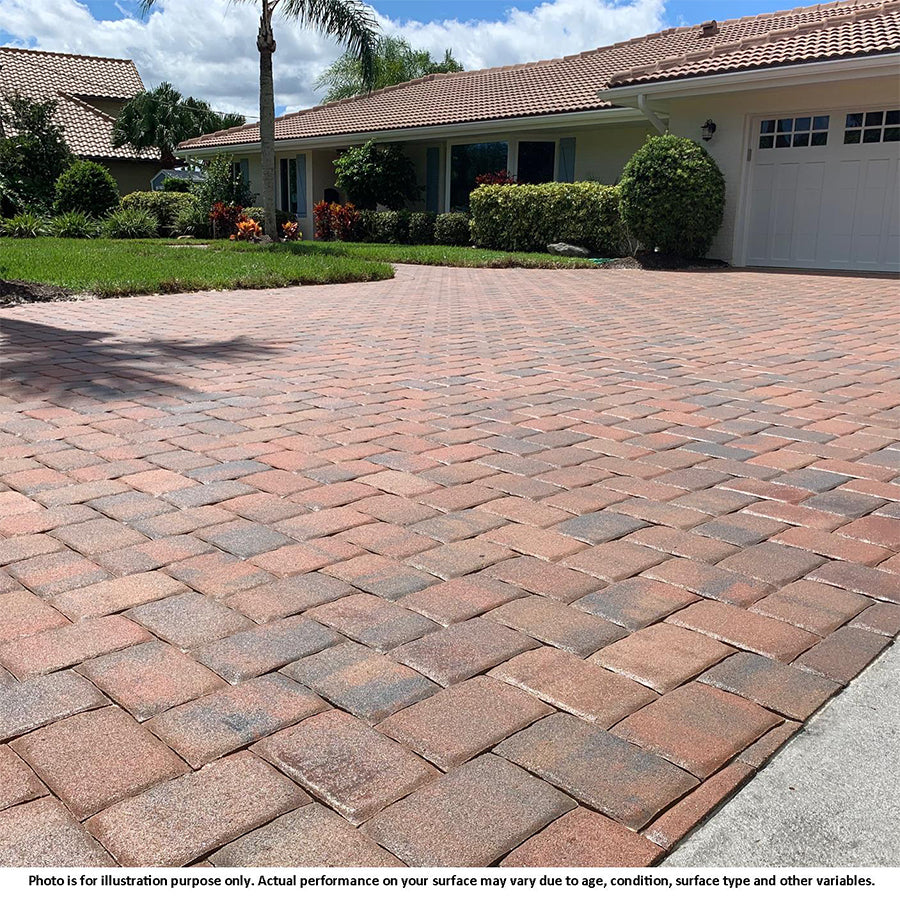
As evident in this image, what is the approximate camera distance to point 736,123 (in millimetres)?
15188

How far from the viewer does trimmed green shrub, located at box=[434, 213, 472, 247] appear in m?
20.2

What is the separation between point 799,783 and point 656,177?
1413cm

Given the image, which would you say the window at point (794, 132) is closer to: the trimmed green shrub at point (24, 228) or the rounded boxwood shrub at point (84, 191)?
the trimmed green shrub at point (24, 228)

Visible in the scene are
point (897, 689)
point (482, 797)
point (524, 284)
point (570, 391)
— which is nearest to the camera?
point (482, 797)

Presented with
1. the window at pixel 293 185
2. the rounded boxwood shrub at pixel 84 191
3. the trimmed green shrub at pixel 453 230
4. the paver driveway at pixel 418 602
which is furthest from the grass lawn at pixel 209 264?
the rounded boxwood shrub at pixel 84 191

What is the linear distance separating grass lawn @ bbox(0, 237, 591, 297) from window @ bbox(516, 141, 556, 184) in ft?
11.6

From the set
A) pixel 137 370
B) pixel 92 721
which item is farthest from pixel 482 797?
pixel 137 370

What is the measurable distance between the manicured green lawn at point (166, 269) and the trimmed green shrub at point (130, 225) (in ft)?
21.1

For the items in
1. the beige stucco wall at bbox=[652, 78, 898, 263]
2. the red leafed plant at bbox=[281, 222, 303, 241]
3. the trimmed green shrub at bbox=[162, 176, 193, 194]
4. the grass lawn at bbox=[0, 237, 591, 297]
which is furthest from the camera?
the trimmed green shrub at bbox=[162, 176, 193, 194]

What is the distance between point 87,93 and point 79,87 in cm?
50

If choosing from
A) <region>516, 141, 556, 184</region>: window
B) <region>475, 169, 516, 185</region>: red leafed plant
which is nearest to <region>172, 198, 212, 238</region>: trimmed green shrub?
<region>475, 169, 516, 185</region>: red leafed plant

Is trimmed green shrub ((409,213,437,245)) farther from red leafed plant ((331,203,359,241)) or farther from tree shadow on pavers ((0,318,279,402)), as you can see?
tree shadow on pavers ((0,318,279,402))

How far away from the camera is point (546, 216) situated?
57.2 ft
